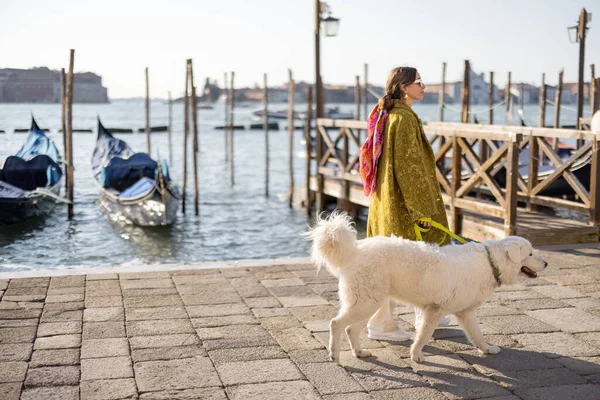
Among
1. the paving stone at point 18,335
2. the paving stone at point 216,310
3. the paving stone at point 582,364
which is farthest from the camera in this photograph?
the paving stone at point 216,310

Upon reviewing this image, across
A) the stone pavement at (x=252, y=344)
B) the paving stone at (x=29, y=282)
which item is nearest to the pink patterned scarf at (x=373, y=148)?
the stone pavement at (x=252, y=344)

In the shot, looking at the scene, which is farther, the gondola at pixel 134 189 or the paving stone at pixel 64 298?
the gondola at pixel 134 189

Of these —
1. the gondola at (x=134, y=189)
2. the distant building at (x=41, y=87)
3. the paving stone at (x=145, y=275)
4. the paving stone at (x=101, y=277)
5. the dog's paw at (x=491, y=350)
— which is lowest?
the gondola at (x=134, y=189)

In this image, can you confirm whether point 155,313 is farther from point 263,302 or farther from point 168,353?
point 168,353

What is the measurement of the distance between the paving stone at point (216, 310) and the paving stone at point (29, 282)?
1.38 meters

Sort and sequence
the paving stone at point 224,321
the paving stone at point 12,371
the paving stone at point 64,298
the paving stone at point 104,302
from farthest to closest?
the paving stone at point 64,298 → the paving stone at point 104,302 → the paving stone at point 224,321 → the paving stone at point 12,371

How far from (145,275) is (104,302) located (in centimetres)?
91

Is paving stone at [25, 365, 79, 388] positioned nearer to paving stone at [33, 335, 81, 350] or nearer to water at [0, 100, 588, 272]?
paving stone at [33, 335, 81, 350]

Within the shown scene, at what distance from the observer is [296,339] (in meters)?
4.50

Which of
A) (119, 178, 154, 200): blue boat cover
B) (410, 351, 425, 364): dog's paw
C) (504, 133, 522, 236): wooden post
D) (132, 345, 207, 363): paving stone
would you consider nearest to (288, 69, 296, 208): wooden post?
(119, 178, 154, 200): blue boat cover

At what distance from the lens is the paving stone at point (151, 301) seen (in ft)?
17.4

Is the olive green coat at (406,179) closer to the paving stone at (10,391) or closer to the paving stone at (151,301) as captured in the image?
the paving stone at (151,301)

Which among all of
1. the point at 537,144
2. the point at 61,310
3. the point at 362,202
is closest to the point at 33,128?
the point at 362,202

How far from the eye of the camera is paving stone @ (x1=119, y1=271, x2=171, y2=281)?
616cm
